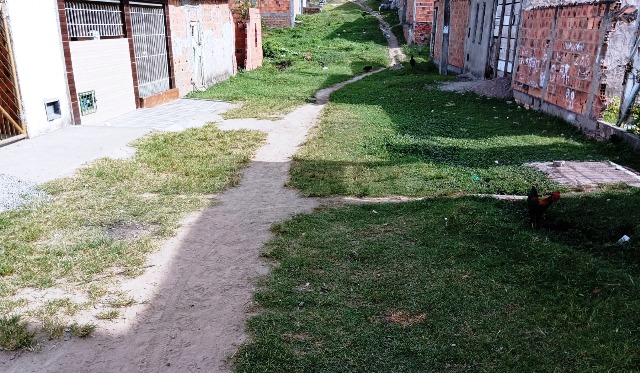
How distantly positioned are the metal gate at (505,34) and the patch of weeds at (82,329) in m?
13.4

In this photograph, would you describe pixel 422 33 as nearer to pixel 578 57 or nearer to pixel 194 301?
pixel 578 57

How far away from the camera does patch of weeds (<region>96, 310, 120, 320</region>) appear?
3887mm

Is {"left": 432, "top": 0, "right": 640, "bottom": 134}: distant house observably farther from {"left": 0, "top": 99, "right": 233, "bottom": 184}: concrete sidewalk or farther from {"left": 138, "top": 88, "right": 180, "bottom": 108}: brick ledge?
{"left": 138, "top": 88, "right": 180, "bottom": 108}: brick ledge

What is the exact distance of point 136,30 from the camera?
12.7 metres

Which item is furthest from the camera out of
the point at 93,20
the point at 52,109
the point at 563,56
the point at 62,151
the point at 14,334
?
the point at 93,20

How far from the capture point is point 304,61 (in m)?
23.7

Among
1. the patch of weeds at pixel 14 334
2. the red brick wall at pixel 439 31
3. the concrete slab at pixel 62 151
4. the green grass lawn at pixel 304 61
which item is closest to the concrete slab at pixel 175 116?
the green grass lawn at pixel 304 61

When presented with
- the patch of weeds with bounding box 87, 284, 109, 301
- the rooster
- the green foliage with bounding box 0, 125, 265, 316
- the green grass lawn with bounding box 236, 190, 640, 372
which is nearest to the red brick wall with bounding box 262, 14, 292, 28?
the green foliage with bounding box 0, 125, 265, 316

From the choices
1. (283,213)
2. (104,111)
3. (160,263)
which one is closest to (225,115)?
(104,111)

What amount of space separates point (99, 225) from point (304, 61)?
63.1ft

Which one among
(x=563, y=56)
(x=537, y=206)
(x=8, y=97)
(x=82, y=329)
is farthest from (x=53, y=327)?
(x=563, y=56)

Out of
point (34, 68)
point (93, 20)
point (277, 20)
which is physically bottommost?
point (34, 68)

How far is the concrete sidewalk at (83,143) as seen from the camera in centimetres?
749

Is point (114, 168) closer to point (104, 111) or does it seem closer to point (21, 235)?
point (21, 235)
